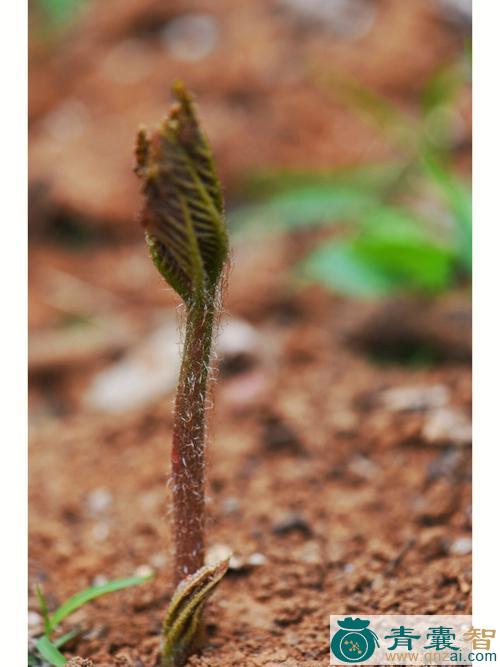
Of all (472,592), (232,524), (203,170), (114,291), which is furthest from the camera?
(114,291)

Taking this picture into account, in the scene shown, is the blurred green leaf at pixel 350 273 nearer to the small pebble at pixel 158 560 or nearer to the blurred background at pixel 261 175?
the blurred background at pixel 261 175

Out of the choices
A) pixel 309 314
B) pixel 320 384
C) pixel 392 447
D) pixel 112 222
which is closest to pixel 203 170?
pixel 392 447

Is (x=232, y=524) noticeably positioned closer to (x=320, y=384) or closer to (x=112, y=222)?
(x=320, y=384)

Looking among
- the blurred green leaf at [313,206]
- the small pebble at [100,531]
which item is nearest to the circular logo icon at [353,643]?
the small pebble at [100,531]

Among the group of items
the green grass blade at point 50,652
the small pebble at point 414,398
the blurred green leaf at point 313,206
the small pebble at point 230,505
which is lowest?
the green grass blade at point 50,652

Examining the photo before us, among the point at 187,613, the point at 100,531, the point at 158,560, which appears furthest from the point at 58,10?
the point at 187,613

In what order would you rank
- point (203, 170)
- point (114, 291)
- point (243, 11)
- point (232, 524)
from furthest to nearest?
1. point (243, 11)
2. point (114, 291)
3. point (232, 524)
4. point (203, 170)


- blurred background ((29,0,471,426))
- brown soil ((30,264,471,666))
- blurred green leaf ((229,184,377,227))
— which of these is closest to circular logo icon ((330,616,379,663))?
brown soil ((30,264,471,666))
